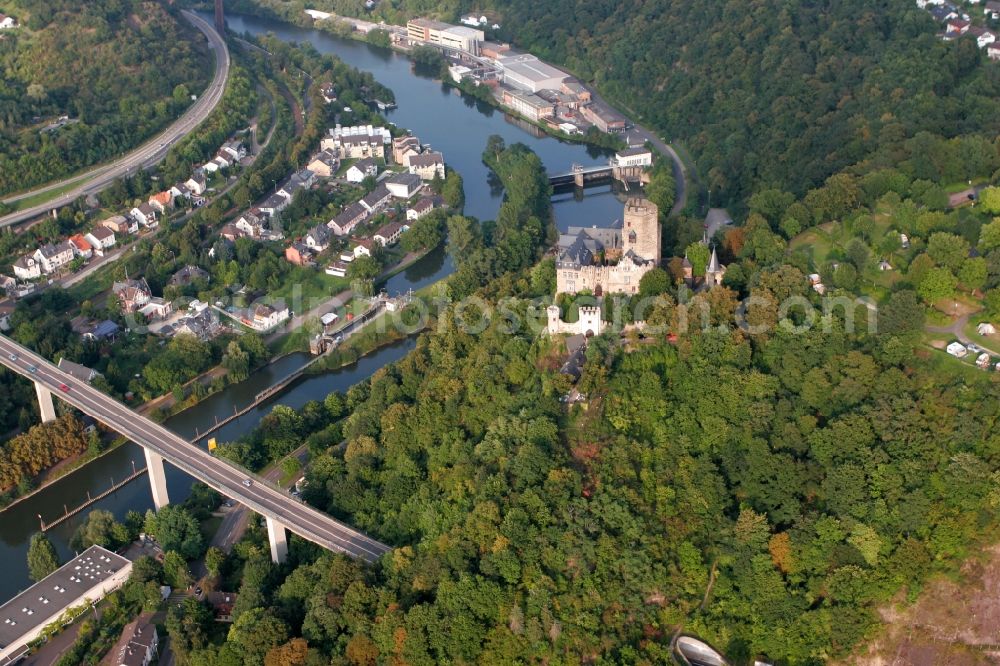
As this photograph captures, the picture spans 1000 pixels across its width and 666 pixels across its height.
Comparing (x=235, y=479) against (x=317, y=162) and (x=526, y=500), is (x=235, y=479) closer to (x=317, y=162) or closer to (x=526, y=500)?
(x=526, y=500)

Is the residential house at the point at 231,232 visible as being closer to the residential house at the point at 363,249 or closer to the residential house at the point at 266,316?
the residential house at the point at 363,249

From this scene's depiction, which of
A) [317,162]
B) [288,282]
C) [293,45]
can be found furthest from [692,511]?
[293,45]

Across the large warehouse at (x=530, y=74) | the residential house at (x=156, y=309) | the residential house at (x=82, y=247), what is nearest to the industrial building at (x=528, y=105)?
the large warehouse at (x=530, y=74)

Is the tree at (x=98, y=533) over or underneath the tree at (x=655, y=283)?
underneath

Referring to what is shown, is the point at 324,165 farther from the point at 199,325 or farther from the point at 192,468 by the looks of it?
the point at 192,468

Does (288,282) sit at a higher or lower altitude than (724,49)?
lower

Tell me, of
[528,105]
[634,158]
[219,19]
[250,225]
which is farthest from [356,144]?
[219,19]
